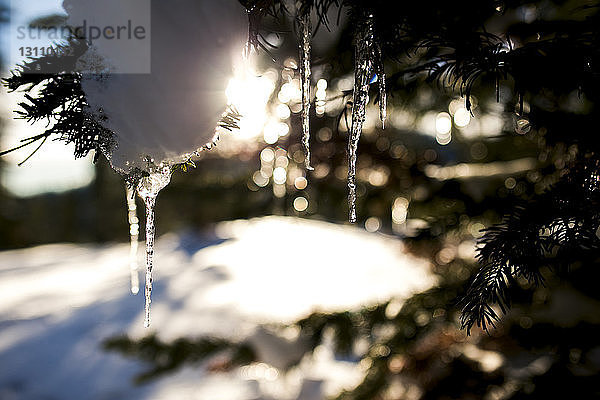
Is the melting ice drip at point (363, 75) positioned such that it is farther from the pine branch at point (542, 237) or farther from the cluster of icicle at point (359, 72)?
the pine branch at point (542, 237)

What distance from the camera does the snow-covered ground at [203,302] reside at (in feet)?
6.81

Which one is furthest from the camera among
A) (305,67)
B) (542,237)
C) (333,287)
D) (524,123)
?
(333,287)

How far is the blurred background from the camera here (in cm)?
104

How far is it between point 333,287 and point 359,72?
237 centimetres

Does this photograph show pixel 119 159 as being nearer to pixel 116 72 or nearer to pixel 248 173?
pixel 116 72

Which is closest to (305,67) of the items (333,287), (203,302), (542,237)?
(542,237)

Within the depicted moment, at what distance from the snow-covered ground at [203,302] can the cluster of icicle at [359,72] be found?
3.24 ft

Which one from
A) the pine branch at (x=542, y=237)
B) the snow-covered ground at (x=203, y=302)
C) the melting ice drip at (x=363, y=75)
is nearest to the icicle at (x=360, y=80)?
the melting ice drip at (x=363, y=75)

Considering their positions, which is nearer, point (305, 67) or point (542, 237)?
point (542, 237)

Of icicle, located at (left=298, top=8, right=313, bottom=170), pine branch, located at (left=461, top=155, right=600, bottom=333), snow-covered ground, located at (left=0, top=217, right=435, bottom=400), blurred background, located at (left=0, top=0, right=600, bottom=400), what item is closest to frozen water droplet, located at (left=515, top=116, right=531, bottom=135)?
blurred background, located at (left=0, top=0, right=600, bottom=400)

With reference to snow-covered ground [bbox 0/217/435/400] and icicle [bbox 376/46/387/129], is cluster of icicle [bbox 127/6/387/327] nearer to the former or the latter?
Result: icicle [bbox 376/46/387/129]

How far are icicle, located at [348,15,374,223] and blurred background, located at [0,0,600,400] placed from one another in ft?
0.18

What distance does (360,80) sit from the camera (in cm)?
53

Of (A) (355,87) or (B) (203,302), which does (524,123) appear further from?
(B) (203,302)
